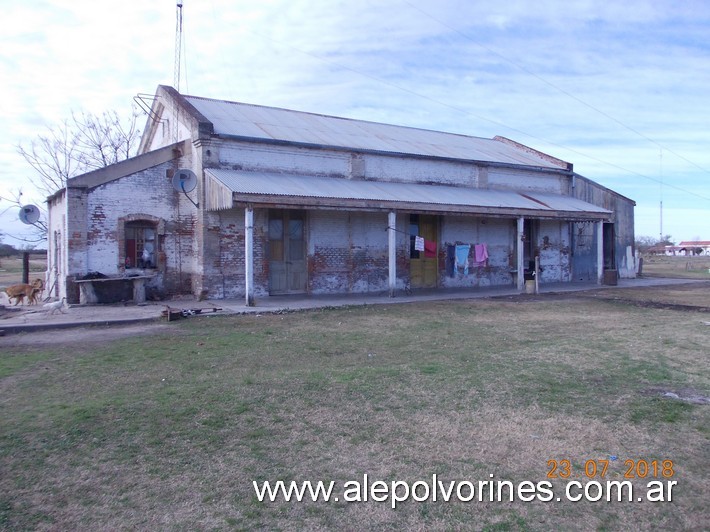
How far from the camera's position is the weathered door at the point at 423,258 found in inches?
775

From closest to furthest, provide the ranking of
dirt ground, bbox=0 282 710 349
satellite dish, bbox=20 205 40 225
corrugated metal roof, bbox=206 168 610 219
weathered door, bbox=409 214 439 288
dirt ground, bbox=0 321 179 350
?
dirt ground, bbox=0 321 179 350 < dirt ground, bbox=0 282 710 349 < corrugated metal roof, bbox=206 168 610 219 < satellite dish, bbox=20 205 40 225 < weathered door, bbox=409 214 439 288

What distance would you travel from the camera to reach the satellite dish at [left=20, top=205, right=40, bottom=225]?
51.5ft

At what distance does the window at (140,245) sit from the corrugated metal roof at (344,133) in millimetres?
3379

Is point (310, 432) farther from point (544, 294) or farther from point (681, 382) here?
point (544, 294)

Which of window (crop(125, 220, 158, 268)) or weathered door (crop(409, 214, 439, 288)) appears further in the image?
weathered door (crop(409, 214, 439, 288))

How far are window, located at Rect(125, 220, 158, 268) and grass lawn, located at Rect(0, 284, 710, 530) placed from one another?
→ 20.0 feet

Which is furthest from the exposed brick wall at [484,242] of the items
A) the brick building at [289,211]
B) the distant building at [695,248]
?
the distant building at [695,248]

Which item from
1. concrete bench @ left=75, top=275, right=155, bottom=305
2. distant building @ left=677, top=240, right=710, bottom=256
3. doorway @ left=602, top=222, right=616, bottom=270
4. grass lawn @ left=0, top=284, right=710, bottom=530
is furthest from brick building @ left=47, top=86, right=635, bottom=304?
distant building @ left=677, top=240, right=710, bottom=256

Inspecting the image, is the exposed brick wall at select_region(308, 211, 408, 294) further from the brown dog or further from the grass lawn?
the grass lawn

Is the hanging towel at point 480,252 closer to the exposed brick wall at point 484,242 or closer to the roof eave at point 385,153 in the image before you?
the exposed brick wall at point 484,242

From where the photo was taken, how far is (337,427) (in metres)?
5.29

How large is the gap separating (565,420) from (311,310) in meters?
9.44

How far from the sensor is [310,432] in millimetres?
5152
